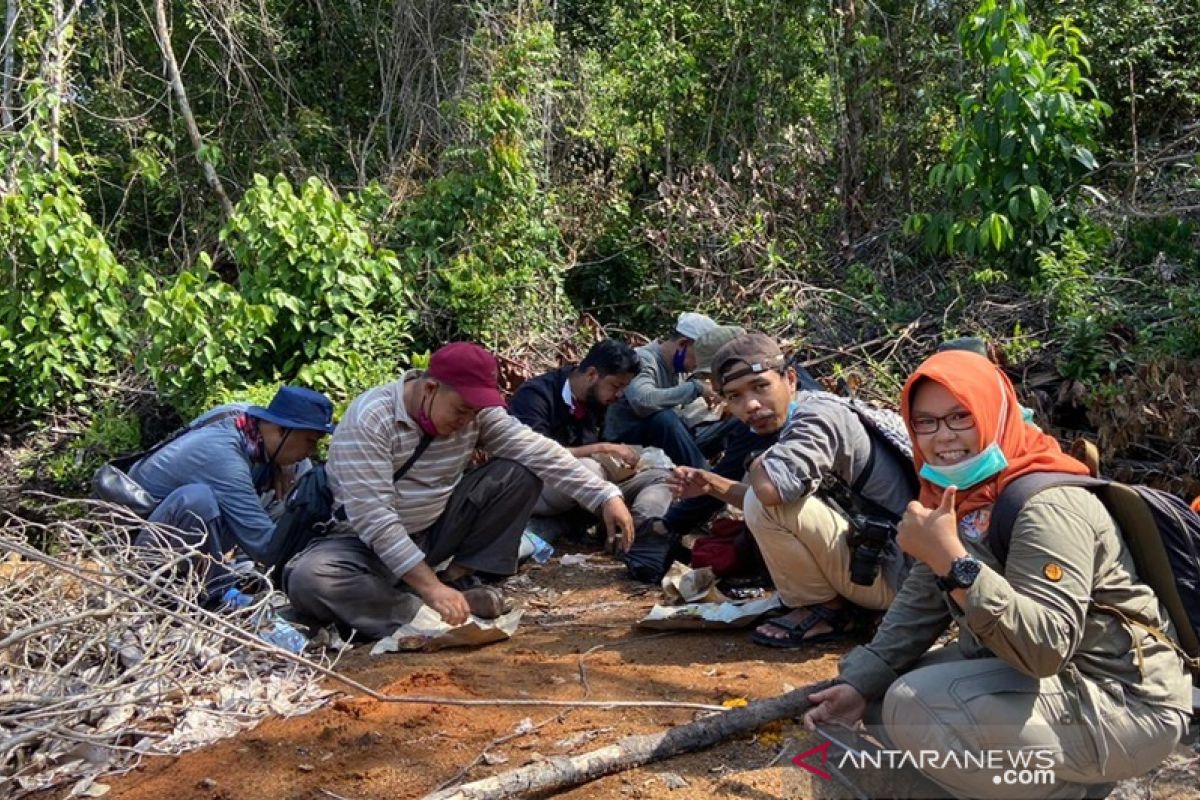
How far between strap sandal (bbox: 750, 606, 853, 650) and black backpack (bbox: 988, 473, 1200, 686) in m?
1.57

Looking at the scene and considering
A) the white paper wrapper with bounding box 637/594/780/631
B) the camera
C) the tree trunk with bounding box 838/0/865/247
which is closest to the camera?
the camera

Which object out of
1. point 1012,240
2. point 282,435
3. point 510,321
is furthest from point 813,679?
point 510,321

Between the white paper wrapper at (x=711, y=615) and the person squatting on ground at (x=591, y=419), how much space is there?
4.78ft

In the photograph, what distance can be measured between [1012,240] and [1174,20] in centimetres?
291

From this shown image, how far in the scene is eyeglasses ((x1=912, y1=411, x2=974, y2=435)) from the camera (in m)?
2.55

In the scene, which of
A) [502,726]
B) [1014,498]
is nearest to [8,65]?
[502,726]

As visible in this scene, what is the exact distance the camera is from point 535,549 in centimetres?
580

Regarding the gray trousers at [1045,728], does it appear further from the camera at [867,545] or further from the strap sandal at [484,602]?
the strap sandal at [484,602]

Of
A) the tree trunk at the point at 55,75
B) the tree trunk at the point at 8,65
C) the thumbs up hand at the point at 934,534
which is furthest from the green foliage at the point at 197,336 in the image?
the thumbs up hand at the point at 934,534

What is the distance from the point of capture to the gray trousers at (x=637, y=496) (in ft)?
19.0

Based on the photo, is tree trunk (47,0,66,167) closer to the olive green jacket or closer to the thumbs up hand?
the thumbs up hand

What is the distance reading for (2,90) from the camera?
9.61m

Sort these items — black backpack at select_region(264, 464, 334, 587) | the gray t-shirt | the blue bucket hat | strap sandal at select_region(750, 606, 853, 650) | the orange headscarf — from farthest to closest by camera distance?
1. the blue bucket hat
2. black backpack at select_region(264, 464, 334, 587)
3. strap sandal at select_region(750, 606, 853, 650)
4. the gray t-shirt
5. the orange headscarf

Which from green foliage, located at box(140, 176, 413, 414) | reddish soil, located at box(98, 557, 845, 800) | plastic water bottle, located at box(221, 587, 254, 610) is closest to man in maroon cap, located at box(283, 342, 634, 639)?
plastic water bottle, located at box(221, 587, 254, 610)
